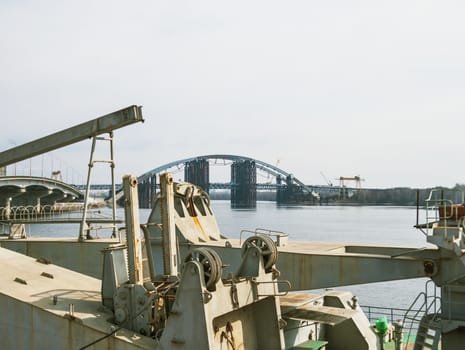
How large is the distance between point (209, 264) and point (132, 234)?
210 centimetres

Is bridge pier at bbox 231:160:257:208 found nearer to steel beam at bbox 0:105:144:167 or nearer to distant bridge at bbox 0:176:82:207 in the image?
distant bridge at bbox 0:176:82:207

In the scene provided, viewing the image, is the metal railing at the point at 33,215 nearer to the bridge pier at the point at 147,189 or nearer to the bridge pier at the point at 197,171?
the bridge pier at the point at 147,189

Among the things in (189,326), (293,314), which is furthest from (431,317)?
(189,326)

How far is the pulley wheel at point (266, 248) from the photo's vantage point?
40.0 feet

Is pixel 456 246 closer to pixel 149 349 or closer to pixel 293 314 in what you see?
pixel 293 314

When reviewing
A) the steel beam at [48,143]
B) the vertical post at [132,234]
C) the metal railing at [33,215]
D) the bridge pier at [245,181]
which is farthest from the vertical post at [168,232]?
the bridge pier at [245,181]

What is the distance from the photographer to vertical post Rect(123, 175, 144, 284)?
38.6 feet

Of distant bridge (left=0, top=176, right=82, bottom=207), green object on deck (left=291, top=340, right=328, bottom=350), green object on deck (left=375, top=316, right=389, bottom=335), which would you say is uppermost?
distant bridge (left=0, top=176, right=82, bottom=207)

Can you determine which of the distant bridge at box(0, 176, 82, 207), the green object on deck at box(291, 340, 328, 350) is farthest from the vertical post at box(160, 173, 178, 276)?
the distant bridge at box(0, 176, 82, 207)

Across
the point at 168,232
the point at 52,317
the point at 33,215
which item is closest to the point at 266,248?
the point at 168,232

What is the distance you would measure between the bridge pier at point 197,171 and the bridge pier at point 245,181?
15.2m

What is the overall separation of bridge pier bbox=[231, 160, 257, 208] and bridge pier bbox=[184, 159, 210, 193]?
49.9 ft

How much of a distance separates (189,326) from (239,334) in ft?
5.45

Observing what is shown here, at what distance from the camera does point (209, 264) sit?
10664 millimetres
